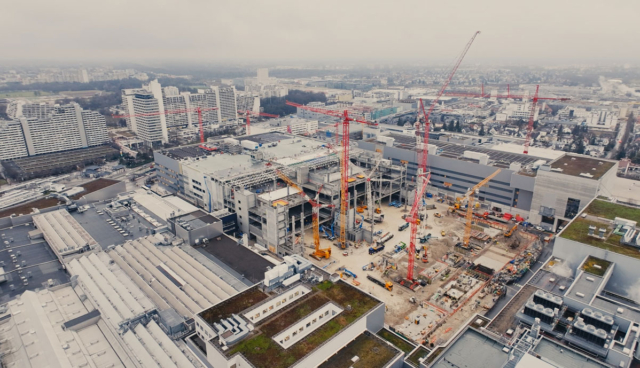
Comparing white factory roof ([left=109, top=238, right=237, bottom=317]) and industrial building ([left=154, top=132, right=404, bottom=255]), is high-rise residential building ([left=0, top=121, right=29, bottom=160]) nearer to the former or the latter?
industrial building ([left=154, top=132, right=404, bottom=255])

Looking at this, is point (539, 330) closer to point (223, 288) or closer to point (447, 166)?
point (223, 288)

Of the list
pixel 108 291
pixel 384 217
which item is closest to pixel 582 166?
pixel 384 217

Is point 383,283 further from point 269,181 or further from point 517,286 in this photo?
point 269,181

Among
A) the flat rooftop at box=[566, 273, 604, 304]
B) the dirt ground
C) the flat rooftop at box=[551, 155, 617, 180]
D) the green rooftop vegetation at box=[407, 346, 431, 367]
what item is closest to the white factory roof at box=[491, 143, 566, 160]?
the flat rooftop at box=[551, 155, 617, 180]

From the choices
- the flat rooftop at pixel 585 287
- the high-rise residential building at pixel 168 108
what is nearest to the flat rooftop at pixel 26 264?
the flat rooftop at pixel 585 287

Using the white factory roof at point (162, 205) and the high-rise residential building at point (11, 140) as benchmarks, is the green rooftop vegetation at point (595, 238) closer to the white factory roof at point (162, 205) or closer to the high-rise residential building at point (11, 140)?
the white factory roof at point (162, 205)

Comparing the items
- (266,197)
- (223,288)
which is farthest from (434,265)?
(223,288)
